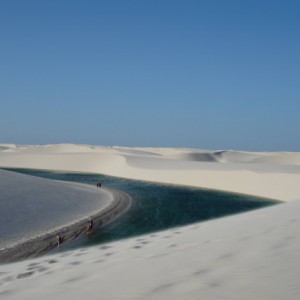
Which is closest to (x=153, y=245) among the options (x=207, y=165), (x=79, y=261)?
(x=79, y=261)

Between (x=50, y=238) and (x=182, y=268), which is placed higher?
(x=182, y=268)

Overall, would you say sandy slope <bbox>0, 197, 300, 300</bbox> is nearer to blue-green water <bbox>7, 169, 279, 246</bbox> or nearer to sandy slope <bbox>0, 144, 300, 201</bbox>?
blue-green water <bbox>7, 169, 279, 246</bbox>

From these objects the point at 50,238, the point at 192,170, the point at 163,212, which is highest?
the point at 192,170

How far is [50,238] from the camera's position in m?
13.4

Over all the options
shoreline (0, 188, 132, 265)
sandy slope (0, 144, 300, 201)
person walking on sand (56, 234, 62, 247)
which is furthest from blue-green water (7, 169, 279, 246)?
sandy slope (0, 144, 300, 201)

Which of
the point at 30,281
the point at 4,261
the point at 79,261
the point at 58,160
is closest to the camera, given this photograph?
the point at 30,281

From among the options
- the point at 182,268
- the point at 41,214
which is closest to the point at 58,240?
the point at 41,214

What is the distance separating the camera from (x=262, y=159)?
243 feet

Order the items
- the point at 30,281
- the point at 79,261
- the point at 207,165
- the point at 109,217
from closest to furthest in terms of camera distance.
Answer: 1. the point at 30,281
2. the point at 79,261
3. the point at 109,217
4. the point at 207,165

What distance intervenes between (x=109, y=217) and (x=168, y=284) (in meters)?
15.3

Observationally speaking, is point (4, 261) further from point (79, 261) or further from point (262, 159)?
point (262, 159)

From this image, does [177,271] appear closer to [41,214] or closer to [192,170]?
[41,214]

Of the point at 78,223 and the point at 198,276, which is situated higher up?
the point at 198,276

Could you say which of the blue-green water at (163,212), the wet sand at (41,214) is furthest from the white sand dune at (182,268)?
the blue-green water at (163,212)
